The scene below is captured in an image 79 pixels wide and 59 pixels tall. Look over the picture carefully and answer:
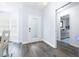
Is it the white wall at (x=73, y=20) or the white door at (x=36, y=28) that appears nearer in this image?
the white wall at (x=73, y=20)

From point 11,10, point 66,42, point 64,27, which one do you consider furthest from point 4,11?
point 66,42

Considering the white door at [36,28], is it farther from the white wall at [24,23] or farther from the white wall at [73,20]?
the white wall at [73,20]

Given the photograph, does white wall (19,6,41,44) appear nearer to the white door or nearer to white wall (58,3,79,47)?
the white door

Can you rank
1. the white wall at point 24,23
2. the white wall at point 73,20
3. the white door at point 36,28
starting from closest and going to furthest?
the white wall at point 73,20
the white door at point 36,28
the white wall at point 24,23

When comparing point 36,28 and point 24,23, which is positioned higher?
point 24,23

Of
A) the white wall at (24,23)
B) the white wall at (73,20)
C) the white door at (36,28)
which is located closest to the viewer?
the white wall at (73,20)

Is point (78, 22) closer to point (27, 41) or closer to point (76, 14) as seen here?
point (76, 14)

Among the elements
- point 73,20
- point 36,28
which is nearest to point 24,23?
point 36,28

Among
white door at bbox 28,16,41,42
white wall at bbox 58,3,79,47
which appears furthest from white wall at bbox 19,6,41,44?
white wall at bbox 58,3,79,47

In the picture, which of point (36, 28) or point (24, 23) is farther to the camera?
point (24, 23)

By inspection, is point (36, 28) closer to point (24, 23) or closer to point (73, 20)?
point (24, 23)

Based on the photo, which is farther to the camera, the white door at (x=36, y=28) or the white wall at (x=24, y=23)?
the white wall at (x=24, y=23)

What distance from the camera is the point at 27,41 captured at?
112 inches

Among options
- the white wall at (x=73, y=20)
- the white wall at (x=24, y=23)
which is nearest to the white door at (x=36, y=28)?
the white wall at (x=24, y=23)
